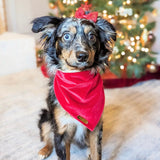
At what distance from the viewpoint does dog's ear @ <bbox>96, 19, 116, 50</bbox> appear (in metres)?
1.46

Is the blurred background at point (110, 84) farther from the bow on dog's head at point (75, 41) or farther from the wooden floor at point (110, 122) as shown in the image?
the bow on dog's head at point (75, 41)

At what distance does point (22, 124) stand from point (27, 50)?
1854 millimetres

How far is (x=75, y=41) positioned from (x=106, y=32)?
0.89 ft

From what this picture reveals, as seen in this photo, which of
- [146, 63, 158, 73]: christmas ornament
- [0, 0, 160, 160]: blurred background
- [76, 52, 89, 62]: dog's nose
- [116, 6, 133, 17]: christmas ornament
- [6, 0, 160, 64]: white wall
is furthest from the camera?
[6, 0, 160, 64]: white wall

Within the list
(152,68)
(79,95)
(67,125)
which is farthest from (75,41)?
(152,68)

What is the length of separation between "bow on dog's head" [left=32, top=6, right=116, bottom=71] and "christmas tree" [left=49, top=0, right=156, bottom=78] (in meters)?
1.41

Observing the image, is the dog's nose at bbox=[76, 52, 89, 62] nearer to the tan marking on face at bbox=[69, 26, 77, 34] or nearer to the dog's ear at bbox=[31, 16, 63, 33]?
the tan marking on face at bbox=[69, 26, 77, 34]

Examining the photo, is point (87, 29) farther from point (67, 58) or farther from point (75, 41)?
point (67, 58)

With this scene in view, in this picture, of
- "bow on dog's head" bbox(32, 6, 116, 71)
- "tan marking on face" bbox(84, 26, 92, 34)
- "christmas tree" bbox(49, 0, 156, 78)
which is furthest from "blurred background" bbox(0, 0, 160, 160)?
"tan marking on face" bbox(84, 26, 92, 34)

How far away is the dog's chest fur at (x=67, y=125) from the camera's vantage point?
1414mm

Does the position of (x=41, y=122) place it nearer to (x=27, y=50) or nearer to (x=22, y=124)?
(x=22, y=124)

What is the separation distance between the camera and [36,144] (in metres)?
1.82

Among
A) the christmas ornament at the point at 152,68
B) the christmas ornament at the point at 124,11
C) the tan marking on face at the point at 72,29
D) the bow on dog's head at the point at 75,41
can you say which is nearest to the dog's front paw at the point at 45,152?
the bow on dog's head at the point at 75,41

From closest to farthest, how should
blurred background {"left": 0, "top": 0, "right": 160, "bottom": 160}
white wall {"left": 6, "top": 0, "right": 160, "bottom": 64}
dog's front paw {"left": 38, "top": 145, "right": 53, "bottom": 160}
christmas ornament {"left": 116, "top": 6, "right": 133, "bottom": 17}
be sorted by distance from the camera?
dog's front paw {"left": 38, "top": 145, "right": 53, "bottom": 160}, blurred background {"left": 0, "top": 0, "right": 160, "bottom": 160}, christmas ornament {"left": 116, "top": 6, "right": 133, "bottom": 17}, white wall {"left": 6, "top": 0, "right": 160, "bottom": 64}
